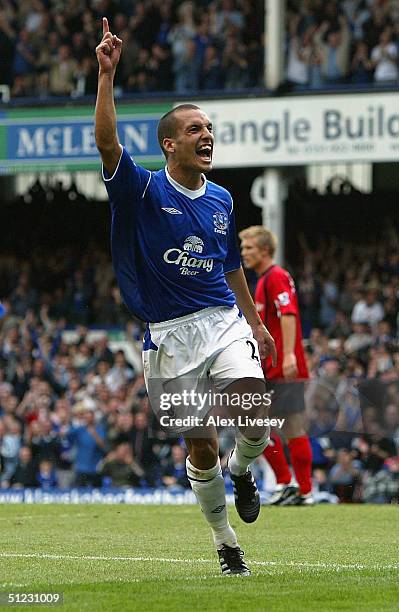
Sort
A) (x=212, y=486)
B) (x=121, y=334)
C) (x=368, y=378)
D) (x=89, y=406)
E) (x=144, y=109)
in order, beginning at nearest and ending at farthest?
(x=212, y=486) < (x=368, y=378) < (x=89, y=406) < (x=144, y=109) < (x=121, y=334)

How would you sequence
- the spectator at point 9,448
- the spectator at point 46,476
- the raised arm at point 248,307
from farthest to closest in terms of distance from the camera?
the spectator at point 9,448, the spectator at point 46,476, the raised arm at point 248,307

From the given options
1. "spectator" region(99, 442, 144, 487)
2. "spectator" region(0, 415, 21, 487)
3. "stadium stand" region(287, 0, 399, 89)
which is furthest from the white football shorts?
"stadium stand" region(287, 0, 399, 89)

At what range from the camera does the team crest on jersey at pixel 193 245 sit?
23.3 ft

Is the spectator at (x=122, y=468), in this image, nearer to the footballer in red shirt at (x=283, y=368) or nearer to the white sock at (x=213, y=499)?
the footballer in red shirt at (x=283, y=368)

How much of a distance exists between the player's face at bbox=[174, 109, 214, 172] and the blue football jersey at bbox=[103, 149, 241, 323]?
17 cm

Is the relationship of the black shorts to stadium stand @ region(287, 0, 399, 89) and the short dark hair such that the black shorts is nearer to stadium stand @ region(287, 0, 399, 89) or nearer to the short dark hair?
the short dark hair

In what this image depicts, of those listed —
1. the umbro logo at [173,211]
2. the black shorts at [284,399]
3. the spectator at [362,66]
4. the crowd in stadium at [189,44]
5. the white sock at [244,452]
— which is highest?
the crowd in stadium at [189,44]

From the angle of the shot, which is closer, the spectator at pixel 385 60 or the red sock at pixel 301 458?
the red sock at pixel 301 458

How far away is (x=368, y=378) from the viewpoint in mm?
17156

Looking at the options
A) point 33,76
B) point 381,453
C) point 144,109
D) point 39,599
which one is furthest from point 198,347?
point 33,76

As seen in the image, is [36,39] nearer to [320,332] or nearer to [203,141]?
[320,332]

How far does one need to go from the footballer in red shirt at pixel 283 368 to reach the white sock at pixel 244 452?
190 inches

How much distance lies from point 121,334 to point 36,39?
5664 mm

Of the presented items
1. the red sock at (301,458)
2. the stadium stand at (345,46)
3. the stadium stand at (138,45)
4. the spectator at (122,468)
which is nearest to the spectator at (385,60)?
the stadium stand at (345,46)
